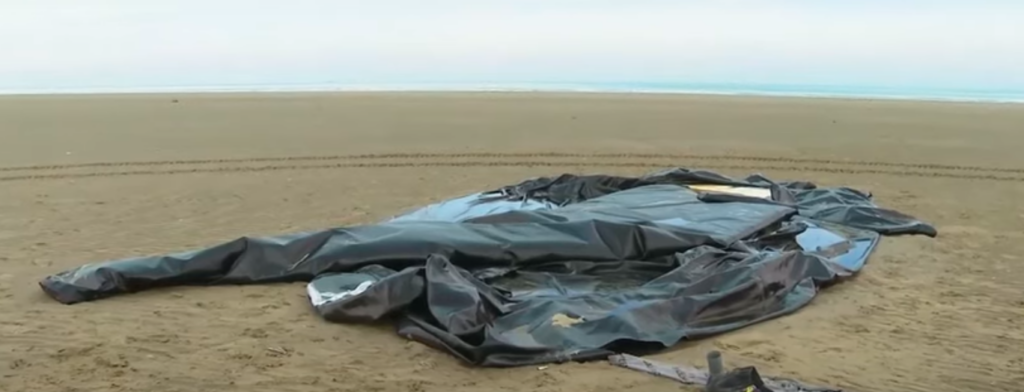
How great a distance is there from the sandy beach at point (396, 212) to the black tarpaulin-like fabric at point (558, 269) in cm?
13

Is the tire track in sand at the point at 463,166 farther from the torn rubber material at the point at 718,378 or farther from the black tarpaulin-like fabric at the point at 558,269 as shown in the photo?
the torn rubber material at the point at 718,378

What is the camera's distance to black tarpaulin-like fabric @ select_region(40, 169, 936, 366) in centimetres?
431

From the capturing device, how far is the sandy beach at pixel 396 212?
4.06 metres

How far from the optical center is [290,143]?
45.4ft

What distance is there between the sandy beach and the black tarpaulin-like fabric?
0.42ft

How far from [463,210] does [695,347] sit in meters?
3.01

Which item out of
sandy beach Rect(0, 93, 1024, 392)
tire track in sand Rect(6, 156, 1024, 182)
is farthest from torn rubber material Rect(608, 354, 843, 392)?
tire track in sand Rect(6, 156, 1024, 182)

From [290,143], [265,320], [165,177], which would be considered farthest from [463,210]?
[290,143]

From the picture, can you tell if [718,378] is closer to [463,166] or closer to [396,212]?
[396,212]

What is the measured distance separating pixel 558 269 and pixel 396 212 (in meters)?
2.94

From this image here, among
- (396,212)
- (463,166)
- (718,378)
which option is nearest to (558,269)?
(718,378)

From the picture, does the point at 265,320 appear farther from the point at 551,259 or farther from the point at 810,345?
the point at 810,345

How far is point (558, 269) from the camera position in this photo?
5312 millimetres

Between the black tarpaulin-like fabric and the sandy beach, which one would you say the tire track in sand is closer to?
the sandy beach
